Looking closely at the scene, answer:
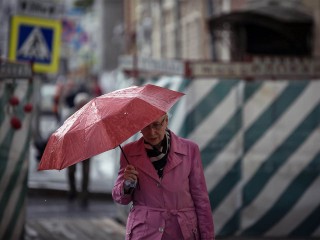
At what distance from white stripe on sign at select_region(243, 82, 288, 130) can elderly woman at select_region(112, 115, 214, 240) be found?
13.3 feet

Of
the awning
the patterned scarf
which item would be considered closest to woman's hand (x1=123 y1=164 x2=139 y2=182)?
the patterned scarf

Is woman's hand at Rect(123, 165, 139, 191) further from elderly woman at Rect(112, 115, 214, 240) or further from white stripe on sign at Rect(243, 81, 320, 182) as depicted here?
white stripe on sign at Rect(243, 81, 320, 182)

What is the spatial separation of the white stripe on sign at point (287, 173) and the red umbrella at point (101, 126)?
4.32m

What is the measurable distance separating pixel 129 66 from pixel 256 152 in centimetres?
204

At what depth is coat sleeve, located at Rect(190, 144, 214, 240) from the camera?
521 cm

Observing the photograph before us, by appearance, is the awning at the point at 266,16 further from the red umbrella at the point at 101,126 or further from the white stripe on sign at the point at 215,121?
the red umbrella at the point at 101,126

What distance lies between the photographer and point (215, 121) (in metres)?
9.26

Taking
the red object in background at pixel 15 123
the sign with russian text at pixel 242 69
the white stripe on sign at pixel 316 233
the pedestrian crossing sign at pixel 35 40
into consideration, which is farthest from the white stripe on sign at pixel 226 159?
the pedestrian crossing sign at pixel 35 40

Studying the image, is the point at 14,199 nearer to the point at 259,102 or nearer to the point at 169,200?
the point at 259,102

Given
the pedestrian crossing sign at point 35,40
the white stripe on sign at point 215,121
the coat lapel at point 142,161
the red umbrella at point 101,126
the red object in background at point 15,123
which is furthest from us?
the pedestrian crossing sign at point 35,40

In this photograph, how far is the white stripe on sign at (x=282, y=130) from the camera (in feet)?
30.4

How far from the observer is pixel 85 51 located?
7150cm

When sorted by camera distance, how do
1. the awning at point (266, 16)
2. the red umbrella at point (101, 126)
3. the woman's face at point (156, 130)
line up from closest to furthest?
the red umbrella at point (101, 126)
the woman's face at point (156, 130)
the awning at point (266, 16)

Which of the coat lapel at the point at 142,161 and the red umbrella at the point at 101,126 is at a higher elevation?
the red umbrella at the point at 101,126
